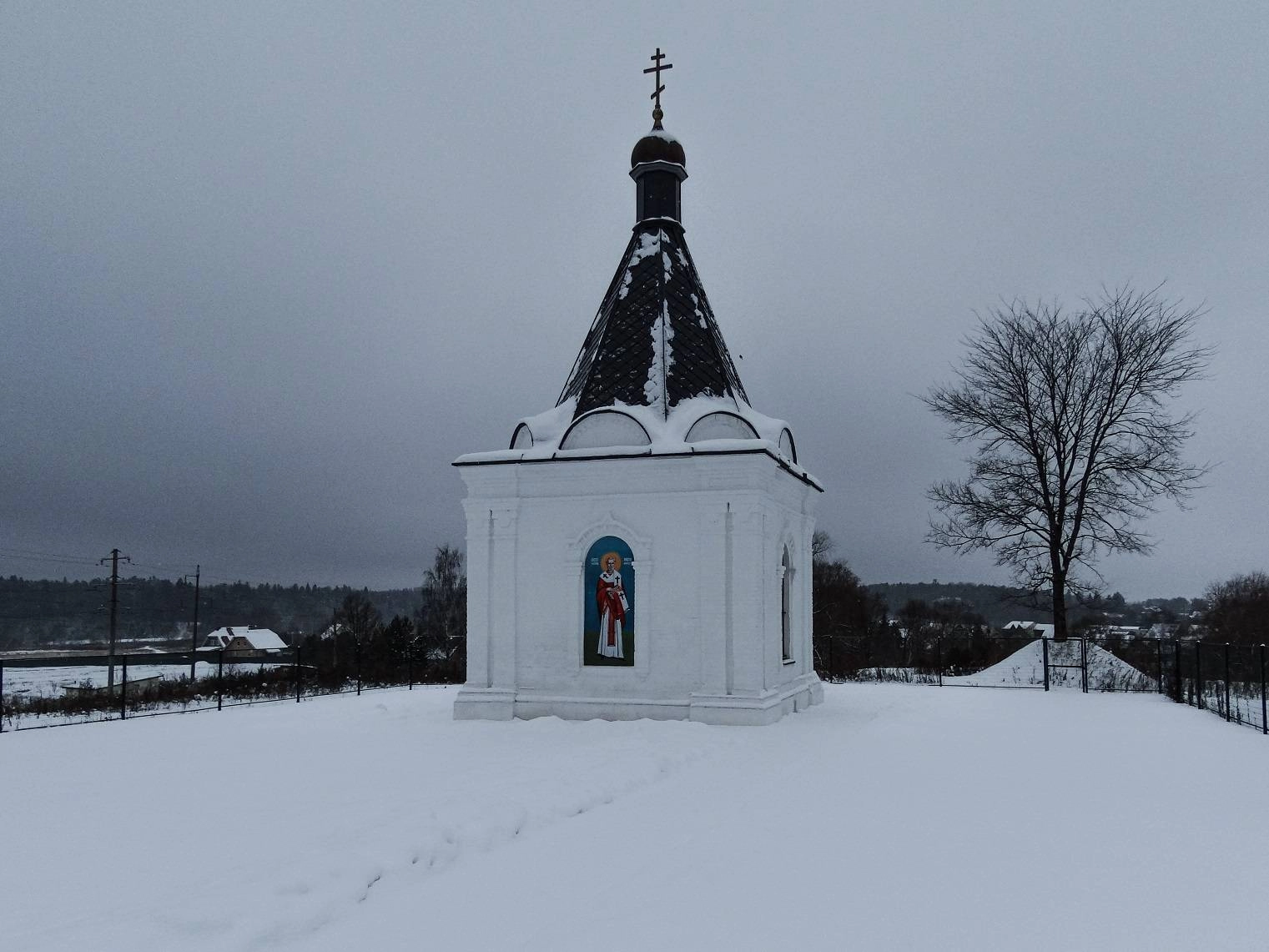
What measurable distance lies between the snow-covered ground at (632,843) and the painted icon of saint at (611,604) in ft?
5.40

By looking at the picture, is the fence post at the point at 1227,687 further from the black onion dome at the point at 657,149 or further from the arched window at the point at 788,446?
the black onion dome at the point at 657,149

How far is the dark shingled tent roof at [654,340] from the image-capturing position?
13.1m

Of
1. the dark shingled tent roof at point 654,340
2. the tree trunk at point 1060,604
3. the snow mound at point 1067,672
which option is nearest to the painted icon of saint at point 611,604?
the dark shingled tent roof at point 654,340

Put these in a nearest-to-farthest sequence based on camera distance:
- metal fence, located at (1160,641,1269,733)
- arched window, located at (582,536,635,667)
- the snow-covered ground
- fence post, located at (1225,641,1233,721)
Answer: the snow-covered ground → arched window, located at (582,536,635,667) → fence post, located at (1225,641,1233,721) → metal fence, located at (1160,641,1269,733)

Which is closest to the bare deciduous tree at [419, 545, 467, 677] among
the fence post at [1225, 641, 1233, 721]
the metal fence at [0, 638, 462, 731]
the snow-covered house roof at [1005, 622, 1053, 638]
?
the metal fence at [0, 638, 462, 731]

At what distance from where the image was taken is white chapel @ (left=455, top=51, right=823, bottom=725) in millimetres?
11594

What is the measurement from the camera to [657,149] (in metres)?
14.9

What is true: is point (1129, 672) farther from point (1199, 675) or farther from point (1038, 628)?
point (1038, 628)

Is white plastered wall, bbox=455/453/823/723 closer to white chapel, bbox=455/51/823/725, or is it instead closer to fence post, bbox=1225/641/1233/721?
white chapel, bbox=455/51/823/725

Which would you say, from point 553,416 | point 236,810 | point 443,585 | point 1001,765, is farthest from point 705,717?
point 443,585

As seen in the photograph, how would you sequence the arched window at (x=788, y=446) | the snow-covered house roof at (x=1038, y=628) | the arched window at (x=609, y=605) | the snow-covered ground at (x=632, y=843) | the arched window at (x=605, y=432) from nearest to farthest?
the snow-covered ground at (x=632, y=843) → the arched window at (x=609, y=605) → the arched window at (x=605, y=432) → the arched window at (x=788, y=446) → the snow-covered house roof at (x=1038, y=628)

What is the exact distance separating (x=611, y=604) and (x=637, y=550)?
0.83 m

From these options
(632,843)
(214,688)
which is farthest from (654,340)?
(214,688)

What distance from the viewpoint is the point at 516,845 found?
5.80 metres
